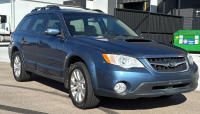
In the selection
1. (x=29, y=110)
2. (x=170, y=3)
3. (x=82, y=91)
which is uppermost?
(x=170, y=3)

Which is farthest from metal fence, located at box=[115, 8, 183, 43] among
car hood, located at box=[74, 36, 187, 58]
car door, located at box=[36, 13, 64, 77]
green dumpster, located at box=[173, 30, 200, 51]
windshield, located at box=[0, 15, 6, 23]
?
car hood, located at box=[74, 36, 187, 58]

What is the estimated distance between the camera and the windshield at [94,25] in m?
5.54

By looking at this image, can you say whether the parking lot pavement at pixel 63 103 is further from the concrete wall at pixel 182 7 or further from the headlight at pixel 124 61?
the concrete wall at pixel 182 7

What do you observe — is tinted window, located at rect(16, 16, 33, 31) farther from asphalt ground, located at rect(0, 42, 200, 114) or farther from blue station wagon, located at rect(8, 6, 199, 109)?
asphalt ground, located at rect(0, 42, 200, 114)

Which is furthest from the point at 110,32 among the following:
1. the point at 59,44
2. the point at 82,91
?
the point at 82,91

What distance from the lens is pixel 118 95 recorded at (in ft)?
14.0

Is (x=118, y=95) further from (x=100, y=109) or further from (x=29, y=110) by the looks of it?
(x=29, y=110)

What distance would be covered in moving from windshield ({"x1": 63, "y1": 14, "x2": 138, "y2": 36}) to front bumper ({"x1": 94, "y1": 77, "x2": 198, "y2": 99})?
1506 millimetres

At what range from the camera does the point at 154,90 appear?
4410mm

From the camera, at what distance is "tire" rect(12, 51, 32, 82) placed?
7.05m

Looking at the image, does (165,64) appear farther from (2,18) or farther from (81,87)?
(2,18)

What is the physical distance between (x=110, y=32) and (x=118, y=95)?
185 centimetres

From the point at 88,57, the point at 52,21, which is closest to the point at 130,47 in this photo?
the point at 88,57

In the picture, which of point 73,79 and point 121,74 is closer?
point 121,74
